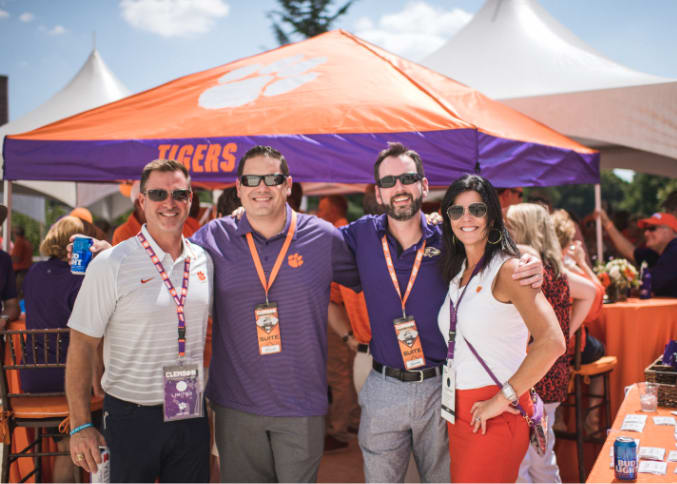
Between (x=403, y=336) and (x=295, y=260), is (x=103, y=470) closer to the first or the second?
(x=295, y=260)

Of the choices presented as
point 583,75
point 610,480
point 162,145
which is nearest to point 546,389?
point 610,480

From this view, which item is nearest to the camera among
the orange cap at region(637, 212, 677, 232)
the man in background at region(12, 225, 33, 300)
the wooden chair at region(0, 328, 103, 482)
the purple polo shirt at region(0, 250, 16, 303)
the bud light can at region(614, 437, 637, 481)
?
the bud light can at region(614, 437, 637, 481)

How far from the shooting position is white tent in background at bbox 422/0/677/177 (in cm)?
599

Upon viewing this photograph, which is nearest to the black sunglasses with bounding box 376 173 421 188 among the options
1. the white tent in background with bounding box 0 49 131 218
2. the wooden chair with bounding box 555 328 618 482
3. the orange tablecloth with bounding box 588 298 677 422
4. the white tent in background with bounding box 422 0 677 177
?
the wooden chair with bounding box 555 328 618 482

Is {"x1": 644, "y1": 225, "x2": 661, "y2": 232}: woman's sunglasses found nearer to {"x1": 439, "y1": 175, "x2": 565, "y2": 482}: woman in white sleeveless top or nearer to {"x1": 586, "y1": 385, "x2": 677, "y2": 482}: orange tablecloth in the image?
{"x1": 586, "y1": 385, "x2": 677, "y2": 482}: orange tablecloth

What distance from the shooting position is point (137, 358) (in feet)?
7.11

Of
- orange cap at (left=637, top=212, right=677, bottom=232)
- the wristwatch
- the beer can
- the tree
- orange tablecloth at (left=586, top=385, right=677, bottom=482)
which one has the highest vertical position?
the tree

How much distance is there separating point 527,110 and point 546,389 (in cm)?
407

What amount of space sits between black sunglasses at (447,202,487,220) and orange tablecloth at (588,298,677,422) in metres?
2.83

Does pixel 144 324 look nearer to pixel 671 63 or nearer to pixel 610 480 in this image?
pixel 610 480

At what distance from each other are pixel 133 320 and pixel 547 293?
2.36 m

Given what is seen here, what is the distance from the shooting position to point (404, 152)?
2510mm

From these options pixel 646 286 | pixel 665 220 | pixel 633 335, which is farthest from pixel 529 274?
pixel 665 220

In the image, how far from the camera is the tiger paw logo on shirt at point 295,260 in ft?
7.70
